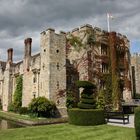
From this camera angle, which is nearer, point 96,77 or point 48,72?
point 48,72

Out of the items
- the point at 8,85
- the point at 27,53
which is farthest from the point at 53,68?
the point at 8,85

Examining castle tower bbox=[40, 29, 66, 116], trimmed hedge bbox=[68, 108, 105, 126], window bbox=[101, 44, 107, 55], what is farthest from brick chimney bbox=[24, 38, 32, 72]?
trimmed hedge bbox=[68, 108, 105, 126]

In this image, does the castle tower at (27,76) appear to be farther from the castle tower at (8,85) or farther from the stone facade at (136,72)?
the stone facade at (136,72)

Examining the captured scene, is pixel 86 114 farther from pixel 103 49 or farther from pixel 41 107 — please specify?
pixel 103 49

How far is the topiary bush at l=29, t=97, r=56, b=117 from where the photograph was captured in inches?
1173

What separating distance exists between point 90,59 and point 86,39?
316 centimetres

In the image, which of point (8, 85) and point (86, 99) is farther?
point (8, 85)

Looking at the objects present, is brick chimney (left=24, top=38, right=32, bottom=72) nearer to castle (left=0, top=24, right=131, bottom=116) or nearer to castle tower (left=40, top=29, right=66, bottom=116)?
castle (left=0, top=24, right=131, bottom=116)

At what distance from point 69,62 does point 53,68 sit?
524cm

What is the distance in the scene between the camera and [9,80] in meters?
45.5

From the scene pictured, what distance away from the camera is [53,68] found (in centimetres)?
3291

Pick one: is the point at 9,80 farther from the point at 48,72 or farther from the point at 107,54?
the point at 107,54

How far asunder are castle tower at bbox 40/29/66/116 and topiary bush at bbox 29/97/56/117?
1.56m

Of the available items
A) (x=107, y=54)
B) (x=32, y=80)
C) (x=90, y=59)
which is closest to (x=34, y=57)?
(x=32, y=80)
